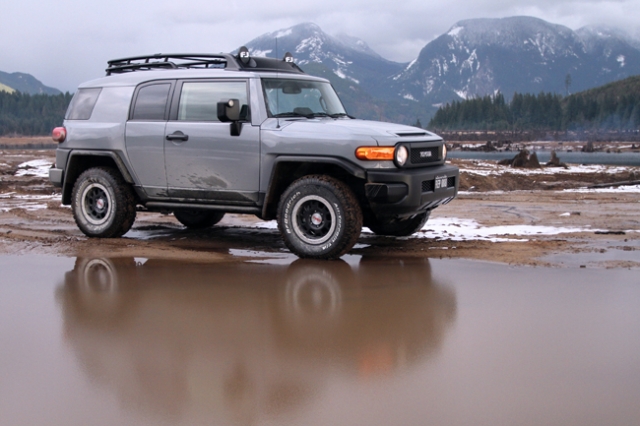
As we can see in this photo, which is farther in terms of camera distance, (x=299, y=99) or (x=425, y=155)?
(x=299, y=99)

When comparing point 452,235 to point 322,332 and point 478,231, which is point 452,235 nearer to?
point 478,231

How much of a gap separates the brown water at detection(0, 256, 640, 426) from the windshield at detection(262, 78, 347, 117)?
204cm

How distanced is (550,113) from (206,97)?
18136cm

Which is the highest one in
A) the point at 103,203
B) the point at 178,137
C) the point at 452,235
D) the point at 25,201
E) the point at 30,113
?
the point at 30,113

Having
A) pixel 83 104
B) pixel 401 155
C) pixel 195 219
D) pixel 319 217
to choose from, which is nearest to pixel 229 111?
pixel 319 217

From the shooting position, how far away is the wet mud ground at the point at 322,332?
11.3 feet

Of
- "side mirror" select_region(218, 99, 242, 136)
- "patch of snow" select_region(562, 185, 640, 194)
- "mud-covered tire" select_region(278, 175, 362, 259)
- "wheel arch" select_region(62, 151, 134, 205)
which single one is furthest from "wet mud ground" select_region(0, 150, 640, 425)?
"patch of snow" select_region(562, 185, 640, 194)

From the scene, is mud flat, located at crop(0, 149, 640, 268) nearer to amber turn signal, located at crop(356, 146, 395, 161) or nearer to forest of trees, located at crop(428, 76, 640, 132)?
amber turn signal, located at crop(356, 146, 395, 161)

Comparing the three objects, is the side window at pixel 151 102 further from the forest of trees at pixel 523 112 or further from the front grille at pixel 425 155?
the forest of trees at pixel 523 112

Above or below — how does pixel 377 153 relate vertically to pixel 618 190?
above

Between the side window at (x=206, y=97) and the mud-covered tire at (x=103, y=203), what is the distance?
1236 millimetres

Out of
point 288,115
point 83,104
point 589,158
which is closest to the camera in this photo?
point 288,115

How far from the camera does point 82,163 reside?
355 inches

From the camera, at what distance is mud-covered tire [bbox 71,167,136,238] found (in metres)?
8.57
